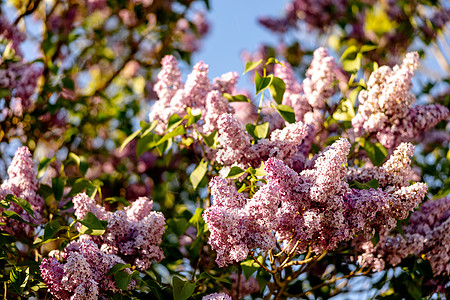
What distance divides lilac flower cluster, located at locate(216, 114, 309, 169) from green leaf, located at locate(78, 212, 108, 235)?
503 mm

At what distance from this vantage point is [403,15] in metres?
4.86

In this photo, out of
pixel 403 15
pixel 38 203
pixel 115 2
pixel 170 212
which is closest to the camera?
pixel 38 203

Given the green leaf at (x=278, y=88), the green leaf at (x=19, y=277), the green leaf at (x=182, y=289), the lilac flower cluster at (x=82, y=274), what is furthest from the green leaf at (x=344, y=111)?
the green leaf at (x=19, y=277)

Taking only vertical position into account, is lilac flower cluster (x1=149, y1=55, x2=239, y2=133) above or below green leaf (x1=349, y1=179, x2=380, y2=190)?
above

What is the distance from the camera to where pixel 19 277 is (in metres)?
1.81

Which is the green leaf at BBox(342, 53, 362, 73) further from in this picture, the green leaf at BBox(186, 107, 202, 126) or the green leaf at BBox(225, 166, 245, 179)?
the green leaf at BBox(225, 166, 245, 179)

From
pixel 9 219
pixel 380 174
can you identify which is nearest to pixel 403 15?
pixel 380 174

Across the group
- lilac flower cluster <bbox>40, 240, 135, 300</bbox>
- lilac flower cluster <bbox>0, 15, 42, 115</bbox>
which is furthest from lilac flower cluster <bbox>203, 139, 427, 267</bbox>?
lilac flower cluster <bbox>0, 15, 42, 115</bbox>

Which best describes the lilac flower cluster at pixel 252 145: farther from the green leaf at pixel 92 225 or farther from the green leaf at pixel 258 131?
the green leaf at pixel 92 225

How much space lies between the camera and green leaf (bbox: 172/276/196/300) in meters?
1.71

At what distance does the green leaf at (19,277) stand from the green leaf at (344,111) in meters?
1.44

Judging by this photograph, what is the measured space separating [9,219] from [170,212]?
4.35 feet

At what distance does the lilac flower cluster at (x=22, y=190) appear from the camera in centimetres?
211

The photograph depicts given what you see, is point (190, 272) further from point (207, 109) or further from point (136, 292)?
point (207, 109)
